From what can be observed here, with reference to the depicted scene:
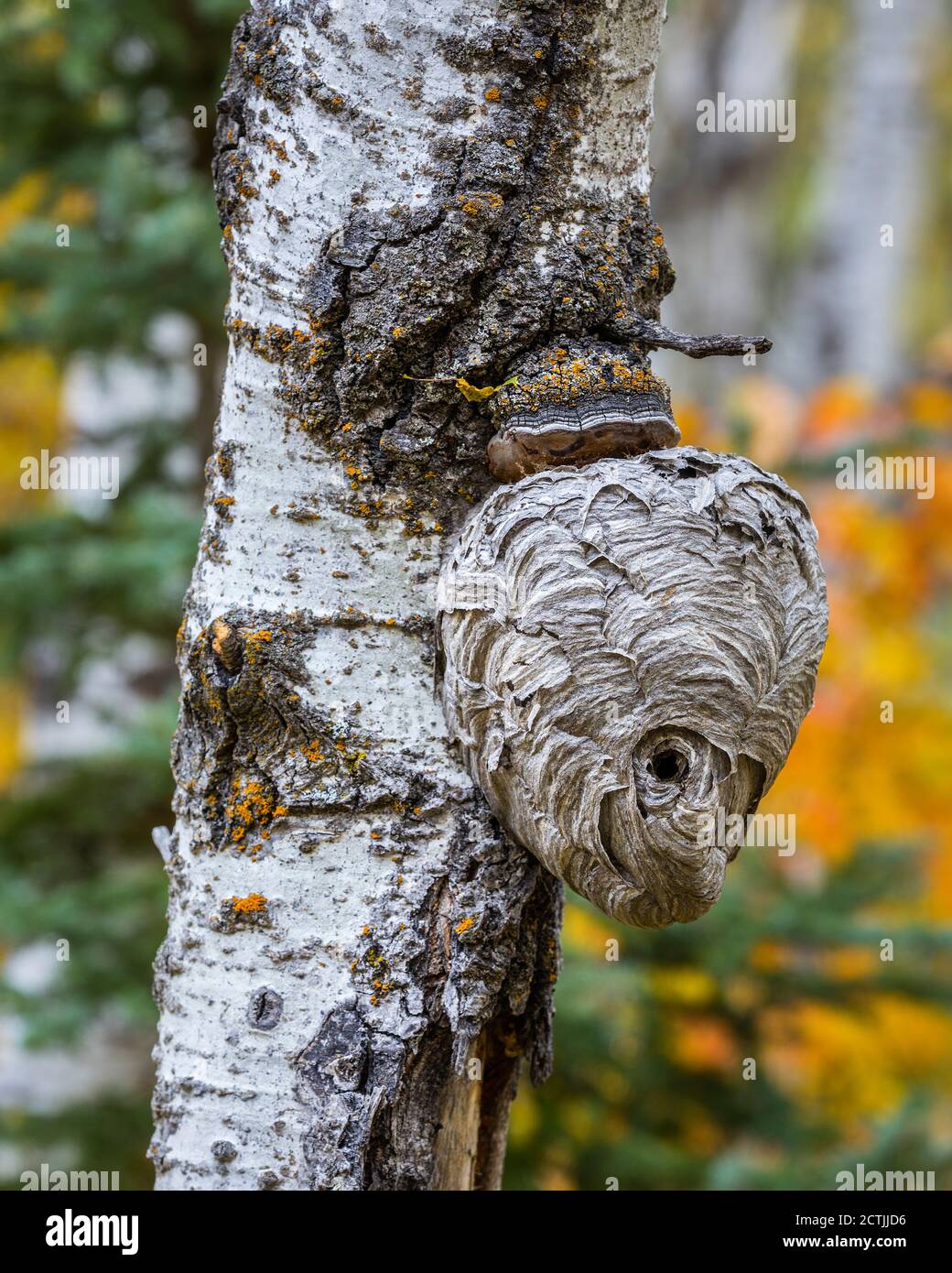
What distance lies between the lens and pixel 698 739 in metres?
1.50

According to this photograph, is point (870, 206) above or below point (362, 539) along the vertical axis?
above

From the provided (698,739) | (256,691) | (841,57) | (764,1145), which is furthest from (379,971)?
(841,57)

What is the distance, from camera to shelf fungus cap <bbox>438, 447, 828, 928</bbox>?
1.46m

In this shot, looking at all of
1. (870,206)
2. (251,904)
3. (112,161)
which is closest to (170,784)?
(112,161)

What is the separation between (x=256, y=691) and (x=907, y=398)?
5.99 m

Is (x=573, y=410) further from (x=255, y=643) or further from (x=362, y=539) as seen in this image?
(x=255, y=643)

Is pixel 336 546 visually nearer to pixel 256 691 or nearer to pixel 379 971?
pixel 256 691

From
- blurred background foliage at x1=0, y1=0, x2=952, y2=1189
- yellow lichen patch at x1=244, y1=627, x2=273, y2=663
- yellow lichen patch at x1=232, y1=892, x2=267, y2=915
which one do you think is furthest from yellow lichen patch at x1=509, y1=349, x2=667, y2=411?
blurred background foliage at x1=0, y1=0, x2=952, y2=1189

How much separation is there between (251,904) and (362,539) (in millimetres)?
487

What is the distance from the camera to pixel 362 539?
1507mm

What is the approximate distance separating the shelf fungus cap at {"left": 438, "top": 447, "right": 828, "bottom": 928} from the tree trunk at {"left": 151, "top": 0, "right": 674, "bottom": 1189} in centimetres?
8

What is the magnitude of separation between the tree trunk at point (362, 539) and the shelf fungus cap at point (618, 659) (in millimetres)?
77

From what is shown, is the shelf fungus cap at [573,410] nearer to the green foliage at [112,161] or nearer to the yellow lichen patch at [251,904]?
the yellow lichen patch at [251,904]

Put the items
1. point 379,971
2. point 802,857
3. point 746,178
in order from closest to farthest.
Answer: point 379,971 → point 802,857 → point 746,178
